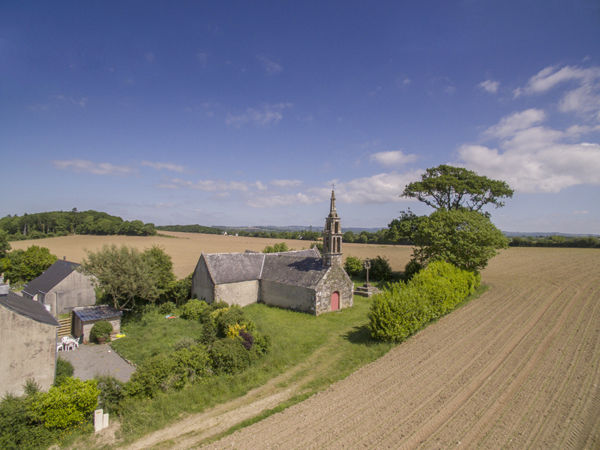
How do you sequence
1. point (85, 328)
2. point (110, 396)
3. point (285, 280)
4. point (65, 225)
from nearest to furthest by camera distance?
point (110, 396), point (85, 328), point (285, 280), point (65, 225)

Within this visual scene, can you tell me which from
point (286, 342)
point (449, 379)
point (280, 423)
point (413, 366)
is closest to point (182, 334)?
point (286, 342)

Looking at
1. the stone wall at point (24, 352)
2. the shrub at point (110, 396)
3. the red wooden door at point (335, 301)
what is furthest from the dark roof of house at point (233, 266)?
the shrub at point (110, 396)

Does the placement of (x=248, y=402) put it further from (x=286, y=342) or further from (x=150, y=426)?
(x=286, y=342)

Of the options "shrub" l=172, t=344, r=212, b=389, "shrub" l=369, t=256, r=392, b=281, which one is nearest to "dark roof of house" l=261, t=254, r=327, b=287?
"shrub" l=172, t=344, r=212, b=389

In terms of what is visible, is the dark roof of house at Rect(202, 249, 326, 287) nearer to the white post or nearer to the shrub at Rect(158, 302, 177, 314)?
the shrub at Rect(158, 302, 177, 314)

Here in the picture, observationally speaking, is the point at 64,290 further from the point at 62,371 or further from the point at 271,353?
the point at 271,353

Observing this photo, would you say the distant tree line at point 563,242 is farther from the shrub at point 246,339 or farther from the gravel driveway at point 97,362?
the gravel driveway at point 97,362

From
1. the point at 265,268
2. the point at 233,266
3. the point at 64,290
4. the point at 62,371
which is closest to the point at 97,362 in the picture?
the point at 62,371
